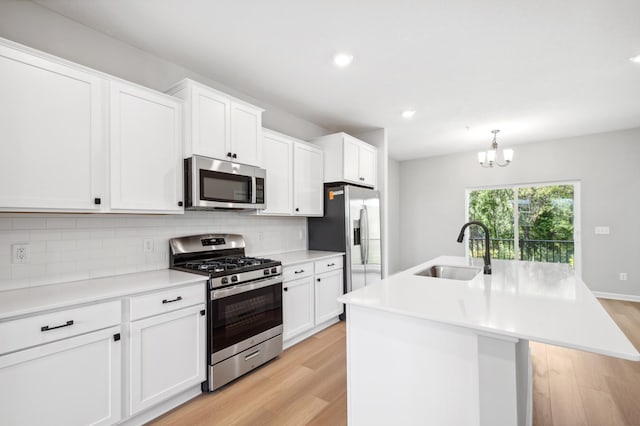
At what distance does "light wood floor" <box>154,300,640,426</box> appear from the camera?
1946 mm

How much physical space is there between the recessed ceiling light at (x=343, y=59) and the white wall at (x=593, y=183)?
4352 mm

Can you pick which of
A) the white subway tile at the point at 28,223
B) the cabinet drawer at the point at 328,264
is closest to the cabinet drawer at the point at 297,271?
the cabinet drawer at the point at 328,264

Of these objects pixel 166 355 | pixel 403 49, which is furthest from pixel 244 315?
pixel 403 49

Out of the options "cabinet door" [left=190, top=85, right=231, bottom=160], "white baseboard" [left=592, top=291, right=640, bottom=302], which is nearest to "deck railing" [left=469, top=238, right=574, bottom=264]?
"white baseboard" [left=592, top=291, right=640, bottom=302]

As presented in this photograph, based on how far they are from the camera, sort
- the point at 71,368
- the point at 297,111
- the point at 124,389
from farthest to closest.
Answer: the point at 297,111, the point at 124,389, the point at 71,368

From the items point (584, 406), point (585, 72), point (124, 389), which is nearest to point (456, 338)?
point (584, 406)

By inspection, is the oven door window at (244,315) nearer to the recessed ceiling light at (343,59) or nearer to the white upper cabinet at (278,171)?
the white upper cabinet at (278,171)

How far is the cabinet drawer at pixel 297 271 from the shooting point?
9.53ft

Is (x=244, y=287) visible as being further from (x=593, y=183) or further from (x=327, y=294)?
(x=593, y=183)

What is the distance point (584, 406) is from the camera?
A: 2074 millimetres

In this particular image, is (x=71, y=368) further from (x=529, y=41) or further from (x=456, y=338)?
(x=529, y=41)

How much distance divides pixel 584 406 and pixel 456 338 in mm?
1643

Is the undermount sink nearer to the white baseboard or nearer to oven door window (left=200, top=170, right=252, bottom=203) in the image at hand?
oven door window (left=200, top=170, right=252, bottom=203)

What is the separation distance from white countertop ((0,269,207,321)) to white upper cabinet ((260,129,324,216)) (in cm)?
117
